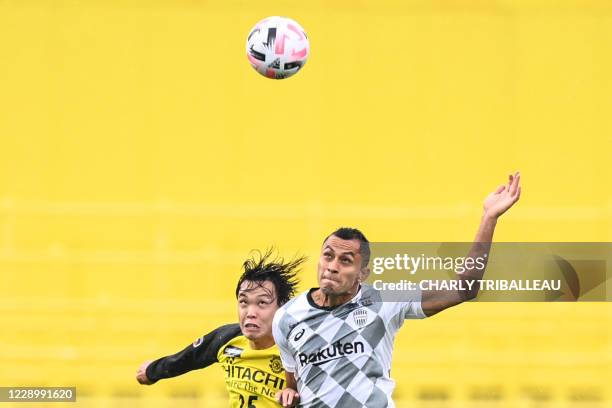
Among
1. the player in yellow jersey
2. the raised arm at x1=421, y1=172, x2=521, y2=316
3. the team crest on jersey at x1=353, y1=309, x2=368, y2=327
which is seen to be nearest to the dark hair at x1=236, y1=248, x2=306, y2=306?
the player in yellow jersey

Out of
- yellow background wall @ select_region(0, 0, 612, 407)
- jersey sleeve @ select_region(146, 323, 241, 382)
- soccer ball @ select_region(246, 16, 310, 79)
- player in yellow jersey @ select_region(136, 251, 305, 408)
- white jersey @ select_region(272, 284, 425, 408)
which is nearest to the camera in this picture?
white jersey @ select_region(272, 284, 425, 408)

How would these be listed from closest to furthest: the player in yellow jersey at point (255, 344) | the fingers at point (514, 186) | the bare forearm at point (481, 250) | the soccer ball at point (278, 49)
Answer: the bare forearm at point (481, 250), the fingers at point (514, 186), the player in yellow jersey at point (255, 344), the soccer ball at point (278, 49)

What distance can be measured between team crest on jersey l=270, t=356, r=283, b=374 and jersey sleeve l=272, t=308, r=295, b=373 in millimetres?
450

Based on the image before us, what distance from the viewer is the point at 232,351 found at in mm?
7113

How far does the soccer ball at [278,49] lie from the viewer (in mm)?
8484

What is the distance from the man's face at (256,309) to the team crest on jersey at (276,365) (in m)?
0.14

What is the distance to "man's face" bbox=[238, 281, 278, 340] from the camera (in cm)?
692

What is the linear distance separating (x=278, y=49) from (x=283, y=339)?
9.02 feet

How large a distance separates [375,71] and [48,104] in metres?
3.98

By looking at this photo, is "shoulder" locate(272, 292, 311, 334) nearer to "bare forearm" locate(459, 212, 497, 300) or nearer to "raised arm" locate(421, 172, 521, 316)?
"raised arm" locate(421, 172, 521, 316)

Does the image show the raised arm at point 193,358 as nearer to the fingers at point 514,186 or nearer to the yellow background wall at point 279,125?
the fingers at point 514,186

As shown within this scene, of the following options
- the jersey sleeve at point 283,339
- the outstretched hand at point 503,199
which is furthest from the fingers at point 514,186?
the jersey sleeve at point 283,339

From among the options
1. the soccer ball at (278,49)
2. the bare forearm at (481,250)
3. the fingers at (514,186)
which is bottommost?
the bare forearm at (481,250)

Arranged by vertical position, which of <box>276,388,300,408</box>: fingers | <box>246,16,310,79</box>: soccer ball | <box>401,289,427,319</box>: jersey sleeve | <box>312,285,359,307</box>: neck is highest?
<box>246,16,310,79</box>: soccer ball
